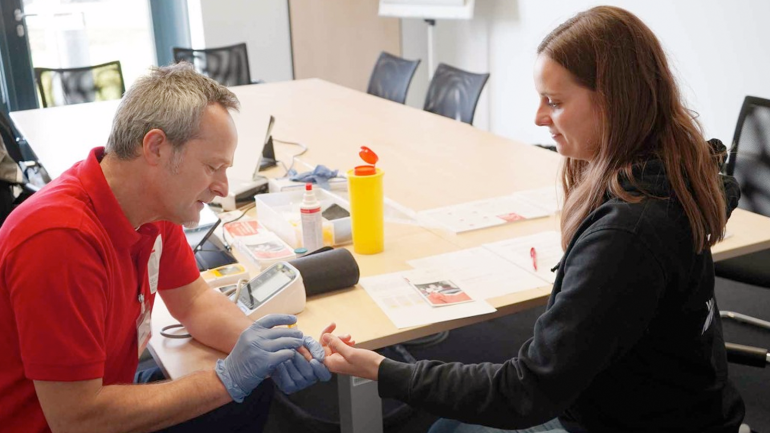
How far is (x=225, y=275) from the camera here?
1848 mm

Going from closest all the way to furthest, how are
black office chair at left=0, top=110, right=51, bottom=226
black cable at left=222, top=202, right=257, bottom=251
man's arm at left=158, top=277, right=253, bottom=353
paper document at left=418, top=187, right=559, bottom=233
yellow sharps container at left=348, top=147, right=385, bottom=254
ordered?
man's arm at left=158, top=277, right=253, bottom=353 → yellow sharps container at left=348, top=147, right=385, bottom=254 → black cable at left=222, top=202, right=257, bottom=251 → paper document at left=418, top=187, right=559, bottom=233 → black office chair at left=0, top=110, right=51, bottom=226

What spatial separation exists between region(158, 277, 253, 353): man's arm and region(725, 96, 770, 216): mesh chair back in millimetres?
1953

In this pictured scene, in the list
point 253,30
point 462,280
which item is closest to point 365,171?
point 462,280

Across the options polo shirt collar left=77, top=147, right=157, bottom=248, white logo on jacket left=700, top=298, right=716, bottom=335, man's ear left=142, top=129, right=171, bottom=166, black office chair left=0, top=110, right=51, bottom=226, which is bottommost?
black office chair left=0, top=110, right=51, bottom=226

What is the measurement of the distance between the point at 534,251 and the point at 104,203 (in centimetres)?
107

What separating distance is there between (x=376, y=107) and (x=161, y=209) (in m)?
2.59

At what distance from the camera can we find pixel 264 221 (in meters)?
2.20

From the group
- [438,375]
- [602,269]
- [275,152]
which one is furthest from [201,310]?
[275,152]

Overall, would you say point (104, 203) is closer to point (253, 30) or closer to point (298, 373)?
point (298, 373)

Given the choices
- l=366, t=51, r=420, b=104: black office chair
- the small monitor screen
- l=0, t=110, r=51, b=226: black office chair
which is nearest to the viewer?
the small monitor screen

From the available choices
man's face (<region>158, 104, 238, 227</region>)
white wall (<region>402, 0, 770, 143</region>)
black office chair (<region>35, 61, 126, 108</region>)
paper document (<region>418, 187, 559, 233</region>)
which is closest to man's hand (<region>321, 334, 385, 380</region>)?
man's face (<region>158, 104, 238, 227</region>)

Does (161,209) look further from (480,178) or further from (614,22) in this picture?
(480,178)

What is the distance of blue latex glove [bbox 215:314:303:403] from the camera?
1.40 m

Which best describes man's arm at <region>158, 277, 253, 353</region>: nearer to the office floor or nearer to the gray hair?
the gray hair
